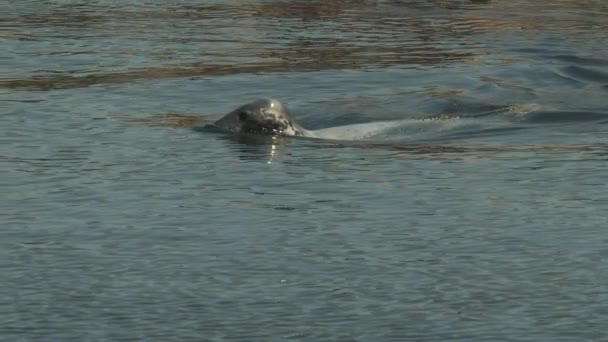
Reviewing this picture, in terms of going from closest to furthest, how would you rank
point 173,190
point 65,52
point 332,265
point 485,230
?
point 332,265 < point 485,230 < point 173,190 < point 65,52

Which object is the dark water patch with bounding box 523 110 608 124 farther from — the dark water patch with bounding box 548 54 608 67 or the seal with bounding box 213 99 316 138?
the dark water patch with bounding box 548 54 608 67

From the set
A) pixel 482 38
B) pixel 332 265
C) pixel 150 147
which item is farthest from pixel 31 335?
pixel 482 38

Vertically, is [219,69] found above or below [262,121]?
below

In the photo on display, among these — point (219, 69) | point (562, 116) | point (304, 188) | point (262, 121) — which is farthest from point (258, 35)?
point (304, 188)

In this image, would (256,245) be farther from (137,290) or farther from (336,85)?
(336,85)

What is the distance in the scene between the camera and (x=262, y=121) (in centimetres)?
1411

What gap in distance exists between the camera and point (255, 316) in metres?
8.38

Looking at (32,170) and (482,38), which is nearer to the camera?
(32,170)

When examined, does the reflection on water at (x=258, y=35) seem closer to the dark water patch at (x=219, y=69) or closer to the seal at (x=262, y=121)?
the dark water patch at (x=219, y=69)

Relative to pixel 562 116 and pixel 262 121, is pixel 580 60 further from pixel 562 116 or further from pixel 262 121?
pixel 262 121

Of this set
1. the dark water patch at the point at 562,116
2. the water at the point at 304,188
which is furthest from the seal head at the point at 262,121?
the dark water patch at the point at 562,116

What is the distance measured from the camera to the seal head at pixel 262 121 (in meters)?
14.0

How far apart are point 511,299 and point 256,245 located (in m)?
1.62

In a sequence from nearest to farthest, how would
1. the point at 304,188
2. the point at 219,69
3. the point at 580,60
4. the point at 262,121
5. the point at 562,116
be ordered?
1. the point at 304,188
2. the point at 262,121
3. the point at 562,116
4. the point at 219,69
5. the point at 580,60
